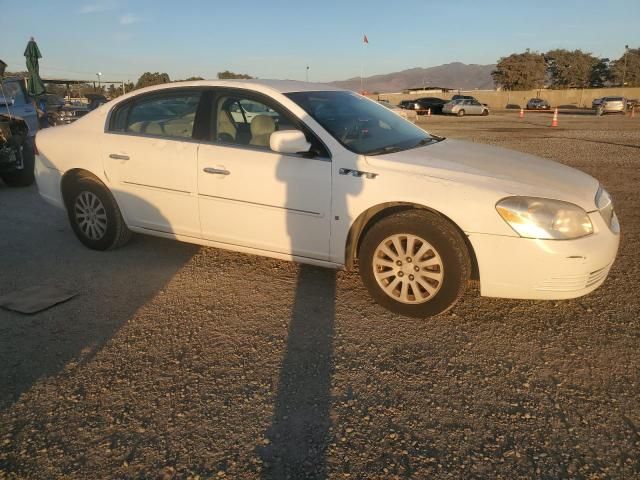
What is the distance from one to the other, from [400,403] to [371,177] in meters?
1.53

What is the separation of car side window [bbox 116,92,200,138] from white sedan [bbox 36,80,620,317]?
0.04 feet

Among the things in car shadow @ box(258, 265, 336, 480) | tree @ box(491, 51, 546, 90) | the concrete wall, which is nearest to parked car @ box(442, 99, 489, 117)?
the concrete wall

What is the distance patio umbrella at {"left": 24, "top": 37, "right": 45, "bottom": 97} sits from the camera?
36.6 feet

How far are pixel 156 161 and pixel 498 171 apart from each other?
8.88 ft

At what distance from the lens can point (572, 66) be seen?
81000 mm

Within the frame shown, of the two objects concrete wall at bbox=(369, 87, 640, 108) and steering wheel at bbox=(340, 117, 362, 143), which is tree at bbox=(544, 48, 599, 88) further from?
steering wheel at bbox=(340, 117, 362, 143)

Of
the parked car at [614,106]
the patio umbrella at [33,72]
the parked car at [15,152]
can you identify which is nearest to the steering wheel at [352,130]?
the parked car at [15,152]

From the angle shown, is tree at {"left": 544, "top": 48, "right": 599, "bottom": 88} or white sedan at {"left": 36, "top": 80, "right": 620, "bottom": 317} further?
tree at {"left": 544, "top": 48, "right": 599, "bottom": 88}

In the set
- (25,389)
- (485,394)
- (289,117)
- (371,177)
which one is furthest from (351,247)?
(25,389)

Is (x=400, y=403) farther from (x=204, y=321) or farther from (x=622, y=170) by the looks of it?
(x=622, y=170)

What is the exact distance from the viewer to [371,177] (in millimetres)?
3416

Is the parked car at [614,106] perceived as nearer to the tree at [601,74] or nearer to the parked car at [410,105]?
the parked car at [410,105]

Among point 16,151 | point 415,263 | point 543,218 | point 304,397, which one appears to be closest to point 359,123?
point 415,263

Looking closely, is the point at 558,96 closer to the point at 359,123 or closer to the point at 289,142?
the point at 359,123
